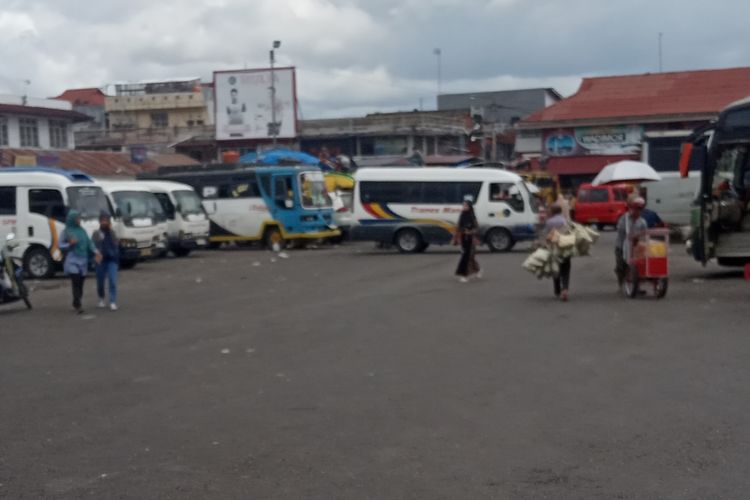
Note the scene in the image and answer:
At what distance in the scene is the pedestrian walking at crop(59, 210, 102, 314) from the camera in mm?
17875

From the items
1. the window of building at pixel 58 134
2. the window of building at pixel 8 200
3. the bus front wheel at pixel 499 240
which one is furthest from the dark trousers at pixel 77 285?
the window of building at pixel 58 134

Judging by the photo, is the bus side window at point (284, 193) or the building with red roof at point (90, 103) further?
the building with red roof at point (90, 103)

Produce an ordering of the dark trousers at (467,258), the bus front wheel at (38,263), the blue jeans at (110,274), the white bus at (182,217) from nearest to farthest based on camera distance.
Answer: the blue jeans at (110,274) < the dark trousers at (467,258) < the bus front wheel at (38,263) < the white bus at (182,217)

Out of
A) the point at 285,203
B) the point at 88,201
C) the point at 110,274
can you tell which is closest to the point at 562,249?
the point at 110,274

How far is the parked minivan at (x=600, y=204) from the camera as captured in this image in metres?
42.2

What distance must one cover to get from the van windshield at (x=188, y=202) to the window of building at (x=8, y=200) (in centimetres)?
799

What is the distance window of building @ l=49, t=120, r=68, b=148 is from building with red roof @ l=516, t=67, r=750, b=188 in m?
24.4

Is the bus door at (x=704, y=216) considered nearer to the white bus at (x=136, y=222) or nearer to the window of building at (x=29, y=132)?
the white bus at (x=136, y=222)

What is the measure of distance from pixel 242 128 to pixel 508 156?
65.8 feet

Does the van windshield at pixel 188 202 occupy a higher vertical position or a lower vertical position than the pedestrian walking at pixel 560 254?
higher

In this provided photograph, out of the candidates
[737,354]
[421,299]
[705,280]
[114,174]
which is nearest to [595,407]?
[737,354]

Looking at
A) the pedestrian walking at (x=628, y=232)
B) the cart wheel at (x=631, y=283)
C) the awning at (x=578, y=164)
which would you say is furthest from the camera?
the awning at (x=578, y=164)

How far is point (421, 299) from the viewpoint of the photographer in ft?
60.5

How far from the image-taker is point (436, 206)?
3194cm
